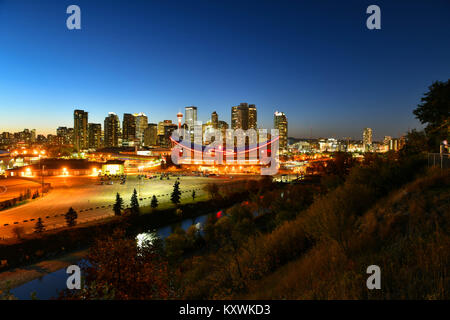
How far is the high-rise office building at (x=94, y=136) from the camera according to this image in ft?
462

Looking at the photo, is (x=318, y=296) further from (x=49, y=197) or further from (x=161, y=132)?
(x=161, y=132)

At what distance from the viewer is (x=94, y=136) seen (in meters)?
141

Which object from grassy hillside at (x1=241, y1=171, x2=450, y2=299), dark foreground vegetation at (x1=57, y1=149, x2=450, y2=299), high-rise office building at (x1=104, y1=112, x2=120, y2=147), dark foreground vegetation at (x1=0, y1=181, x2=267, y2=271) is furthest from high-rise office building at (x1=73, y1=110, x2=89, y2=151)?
grassy hillside at (x1=241, y1=171, x2=450, y2=299)

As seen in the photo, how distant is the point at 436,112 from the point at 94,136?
15368cm

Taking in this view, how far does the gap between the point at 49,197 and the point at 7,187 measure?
7358 mm

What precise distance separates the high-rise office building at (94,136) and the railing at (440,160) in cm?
15353

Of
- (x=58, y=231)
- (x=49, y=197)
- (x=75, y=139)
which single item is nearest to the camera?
(x=58, y=231)

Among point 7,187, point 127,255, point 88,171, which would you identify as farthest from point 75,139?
point 127,255

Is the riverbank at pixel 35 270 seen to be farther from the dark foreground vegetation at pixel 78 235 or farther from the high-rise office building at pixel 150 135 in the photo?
the high-rise office building at pixel 150 135

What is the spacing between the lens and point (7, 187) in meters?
25.3

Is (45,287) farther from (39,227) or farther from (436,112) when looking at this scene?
(436,112)

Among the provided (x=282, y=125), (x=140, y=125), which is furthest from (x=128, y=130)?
(x=282, y=125)

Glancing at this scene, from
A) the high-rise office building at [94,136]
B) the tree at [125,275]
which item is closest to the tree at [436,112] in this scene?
the tree at [125,275]
